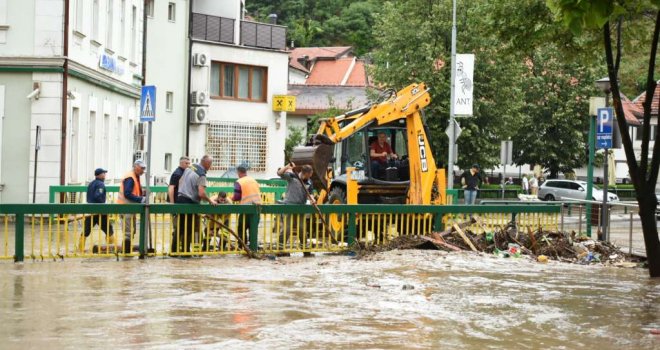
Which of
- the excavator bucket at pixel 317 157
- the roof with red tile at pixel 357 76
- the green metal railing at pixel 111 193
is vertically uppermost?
the roof with red tile at pixel 357 76

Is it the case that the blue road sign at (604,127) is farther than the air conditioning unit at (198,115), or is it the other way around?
the air conditioning unit at (198,115)

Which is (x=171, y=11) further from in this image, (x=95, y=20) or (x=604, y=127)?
(x=604, y=127)

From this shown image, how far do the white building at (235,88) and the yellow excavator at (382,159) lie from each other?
24.7 meters

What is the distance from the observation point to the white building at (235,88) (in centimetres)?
4909

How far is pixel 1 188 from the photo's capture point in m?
28.5

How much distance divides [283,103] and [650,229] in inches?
1348

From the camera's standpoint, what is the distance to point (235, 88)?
51031 mm

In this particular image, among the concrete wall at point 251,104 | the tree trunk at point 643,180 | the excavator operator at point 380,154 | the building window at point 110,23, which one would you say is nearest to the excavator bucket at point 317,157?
the excavator operator at point 380,154

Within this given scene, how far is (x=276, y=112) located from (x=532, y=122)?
23.2 m

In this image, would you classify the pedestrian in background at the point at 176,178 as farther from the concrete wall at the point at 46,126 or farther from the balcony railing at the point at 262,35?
the balcony railing at the point at 262,35

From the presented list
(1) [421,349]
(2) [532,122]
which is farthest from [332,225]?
(2) [532,122]

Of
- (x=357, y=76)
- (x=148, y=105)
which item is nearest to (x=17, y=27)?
(x=148, y=105)

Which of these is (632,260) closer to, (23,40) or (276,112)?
(23,40)

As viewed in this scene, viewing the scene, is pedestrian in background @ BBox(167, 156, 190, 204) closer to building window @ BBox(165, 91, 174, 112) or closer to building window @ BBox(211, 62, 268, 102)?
building window @ BBox(165, 91, 174, 112)
